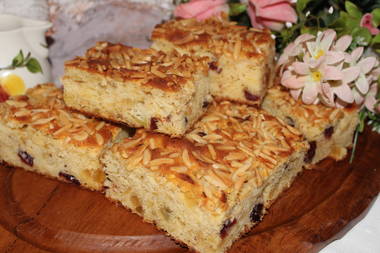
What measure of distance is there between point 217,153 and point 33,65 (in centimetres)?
162

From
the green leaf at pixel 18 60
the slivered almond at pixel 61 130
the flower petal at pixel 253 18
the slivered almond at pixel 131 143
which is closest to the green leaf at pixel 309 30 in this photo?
the flower petal at pixel 253 18

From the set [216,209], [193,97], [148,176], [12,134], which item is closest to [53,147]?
[12,134]

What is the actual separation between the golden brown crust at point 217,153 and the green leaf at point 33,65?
1.12m

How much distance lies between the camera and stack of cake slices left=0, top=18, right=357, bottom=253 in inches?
93.7

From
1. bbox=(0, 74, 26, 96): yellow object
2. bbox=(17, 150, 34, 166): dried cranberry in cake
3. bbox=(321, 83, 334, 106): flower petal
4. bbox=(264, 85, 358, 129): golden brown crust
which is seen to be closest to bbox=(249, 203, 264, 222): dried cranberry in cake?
bbox=(264, 85, 358, 129): golden brown crust

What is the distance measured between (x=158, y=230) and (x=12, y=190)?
0.95m

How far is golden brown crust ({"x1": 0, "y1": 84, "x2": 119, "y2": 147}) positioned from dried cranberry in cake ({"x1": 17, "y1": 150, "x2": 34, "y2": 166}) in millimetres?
199

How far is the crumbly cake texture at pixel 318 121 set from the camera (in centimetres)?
296

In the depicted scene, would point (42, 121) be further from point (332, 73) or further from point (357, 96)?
point (357, 96)

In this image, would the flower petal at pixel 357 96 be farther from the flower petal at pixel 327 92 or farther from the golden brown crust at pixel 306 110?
the flower petal at pixel 327 92

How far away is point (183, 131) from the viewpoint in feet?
8.61

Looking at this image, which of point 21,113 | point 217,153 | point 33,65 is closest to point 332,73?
point 217,153

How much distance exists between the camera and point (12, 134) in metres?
2.85

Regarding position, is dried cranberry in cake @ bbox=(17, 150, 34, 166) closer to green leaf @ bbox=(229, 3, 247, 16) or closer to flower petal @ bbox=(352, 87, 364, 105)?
green leaf @ bbox=(229, 3, 247, 16)
